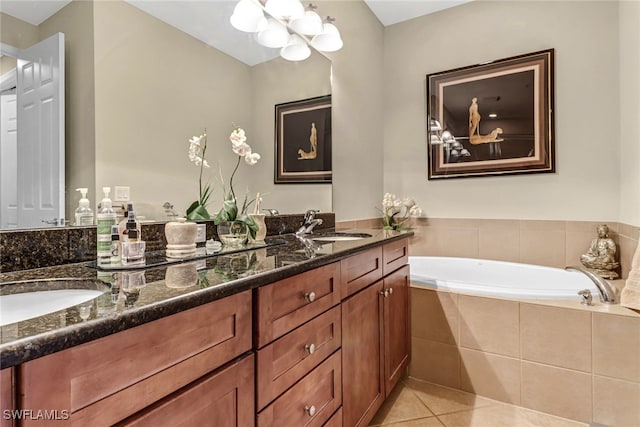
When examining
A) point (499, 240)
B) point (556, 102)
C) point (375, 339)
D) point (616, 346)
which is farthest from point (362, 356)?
point (556, 102)

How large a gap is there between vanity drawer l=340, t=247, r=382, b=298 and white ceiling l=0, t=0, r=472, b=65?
1.14m

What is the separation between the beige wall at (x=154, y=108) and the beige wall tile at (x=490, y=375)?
5.21 feet

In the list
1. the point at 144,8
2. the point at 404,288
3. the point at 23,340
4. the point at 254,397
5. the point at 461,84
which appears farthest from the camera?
the point at 461,84

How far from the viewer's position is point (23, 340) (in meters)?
0.43

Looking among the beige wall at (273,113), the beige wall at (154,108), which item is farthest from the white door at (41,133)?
the beige wall at (273,113)

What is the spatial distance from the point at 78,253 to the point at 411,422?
163 cm

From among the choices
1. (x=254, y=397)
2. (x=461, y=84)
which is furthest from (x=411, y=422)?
(x=461, y=84)

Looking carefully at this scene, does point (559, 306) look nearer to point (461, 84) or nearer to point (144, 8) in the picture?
point (461, 84)

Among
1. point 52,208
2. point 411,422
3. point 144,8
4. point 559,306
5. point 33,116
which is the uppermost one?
point 144,8

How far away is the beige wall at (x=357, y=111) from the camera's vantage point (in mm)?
2520

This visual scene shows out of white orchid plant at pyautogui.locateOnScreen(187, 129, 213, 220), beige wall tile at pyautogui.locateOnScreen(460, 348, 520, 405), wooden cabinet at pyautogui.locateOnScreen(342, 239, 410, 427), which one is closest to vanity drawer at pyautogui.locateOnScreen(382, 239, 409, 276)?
wooden cabinet at pyautogui.locateOnScreen(342, 239, 410, 427)

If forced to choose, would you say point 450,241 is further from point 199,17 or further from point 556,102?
point 199,17

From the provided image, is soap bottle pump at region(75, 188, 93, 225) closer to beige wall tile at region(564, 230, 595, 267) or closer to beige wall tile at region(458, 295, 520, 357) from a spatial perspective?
beige wall tile at region(458, 295, 520, 357)

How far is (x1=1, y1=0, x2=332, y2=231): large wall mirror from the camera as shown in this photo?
3.55 ft
